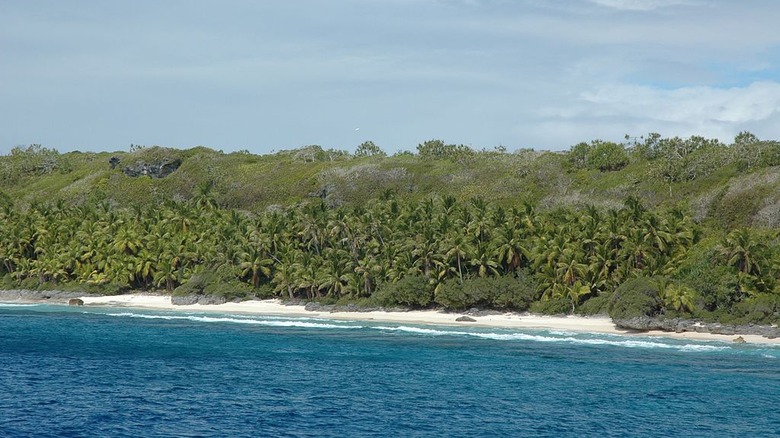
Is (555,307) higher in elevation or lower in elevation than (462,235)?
lower

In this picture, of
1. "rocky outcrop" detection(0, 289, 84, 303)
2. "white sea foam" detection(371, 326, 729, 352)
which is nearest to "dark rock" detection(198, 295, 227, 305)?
"rocky outcrop" detection(0, 289, 84, 303)

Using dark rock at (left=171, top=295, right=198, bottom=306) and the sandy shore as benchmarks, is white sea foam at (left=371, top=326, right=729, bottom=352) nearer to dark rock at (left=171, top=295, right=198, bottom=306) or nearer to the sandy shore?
the sandy shore

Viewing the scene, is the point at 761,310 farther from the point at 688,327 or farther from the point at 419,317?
the point at 419,317

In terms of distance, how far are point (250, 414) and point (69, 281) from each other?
73.8 metres

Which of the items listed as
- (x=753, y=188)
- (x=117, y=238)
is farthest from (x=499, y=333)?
(x=117, y=238)

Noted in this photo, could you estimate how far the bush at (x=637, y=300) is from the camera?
76312mm

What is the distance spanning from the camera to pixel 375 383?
5697 centimetres

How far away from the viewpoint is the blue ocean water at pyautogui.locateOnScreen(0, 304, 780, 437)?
1804 inches

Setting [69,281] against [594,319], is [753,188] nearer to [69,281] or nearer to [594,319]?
[594,319]

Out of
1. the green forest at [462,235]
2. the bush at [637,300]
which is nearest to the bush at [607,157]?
the green forest at [462,235]

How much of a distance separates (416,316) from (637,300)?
2203cm

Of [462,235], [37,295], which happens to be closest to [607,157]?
[462,235]

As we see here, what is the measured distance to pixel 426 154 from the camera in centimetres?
17062

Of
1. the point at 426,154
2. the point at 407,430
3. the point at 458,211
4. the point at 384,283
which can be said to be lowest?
the point at 407,430
